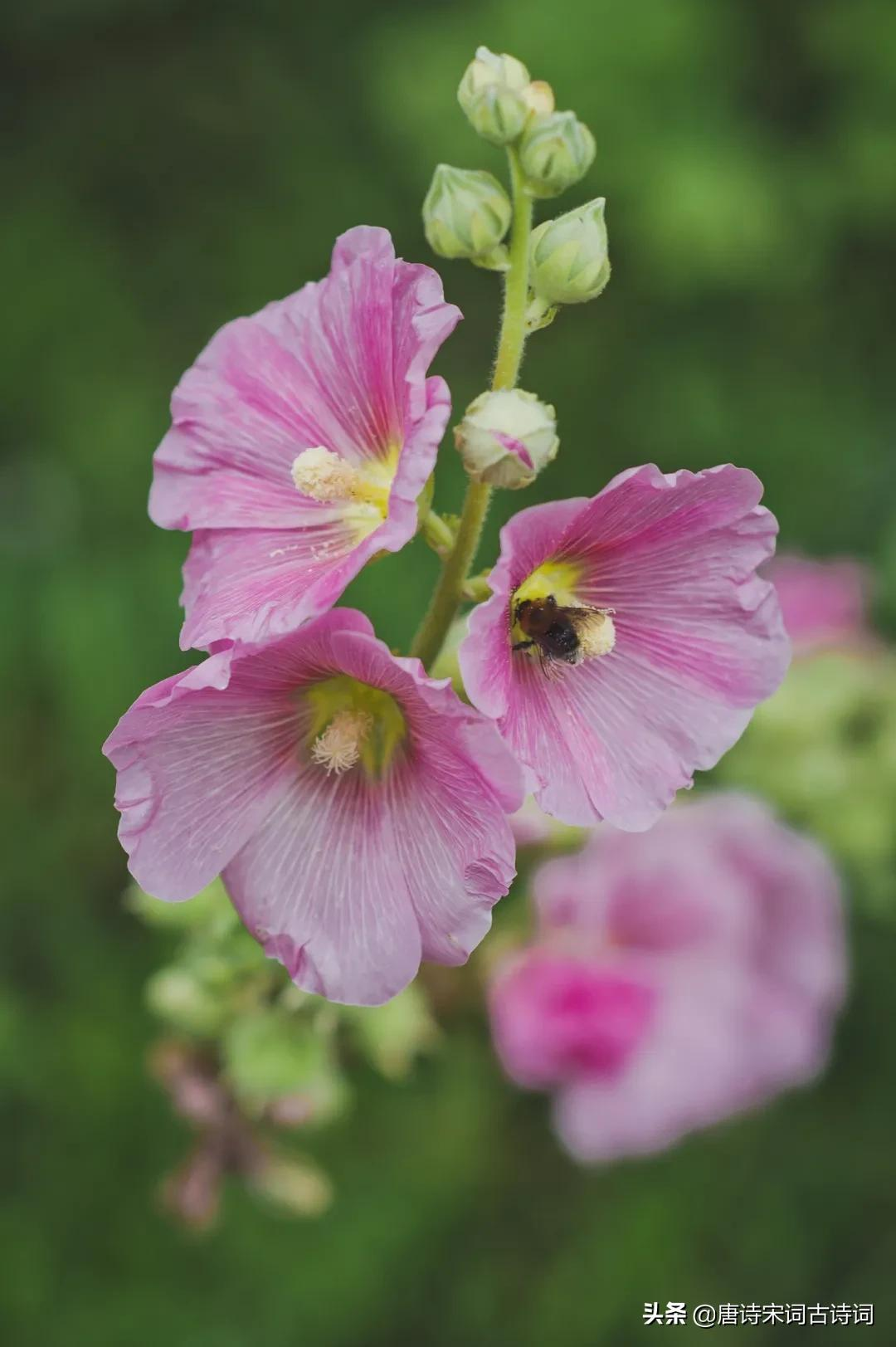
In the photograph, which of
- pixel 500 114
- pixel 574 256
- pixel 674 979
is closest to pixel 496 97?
pixel 500 114

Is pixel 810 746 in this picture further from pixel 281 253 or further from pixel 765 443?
pixel 281 253

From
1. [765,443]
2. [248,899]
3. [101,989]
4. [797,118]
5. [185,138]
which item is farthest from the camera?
[185,138]

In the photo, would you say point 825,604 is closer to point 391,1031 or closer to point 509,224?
point 391,1031

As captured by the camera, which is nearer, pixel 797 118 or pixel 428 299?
pixel 428 299

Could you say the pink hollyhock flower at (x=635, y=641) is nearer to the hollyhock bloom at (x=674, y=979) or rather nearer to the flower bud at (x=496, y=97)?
the flower bud at (x=496, y=97)

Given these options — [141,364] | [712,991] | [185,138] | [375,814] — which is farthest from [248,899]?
[185,138]

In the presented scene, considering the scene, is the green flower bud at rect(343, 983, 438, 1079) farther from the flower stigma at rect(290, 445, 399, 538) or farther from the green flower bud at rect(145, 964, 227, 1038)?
the flower stigma at rect(290, 445, 399, 538)

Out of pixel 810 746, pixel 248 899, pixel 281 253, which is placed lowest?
pixel 810 746

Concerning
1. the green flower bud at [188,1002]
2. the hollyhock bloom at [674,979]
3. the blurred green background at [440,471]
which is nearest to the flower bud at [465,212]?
the green flower bud at [188,1002]
